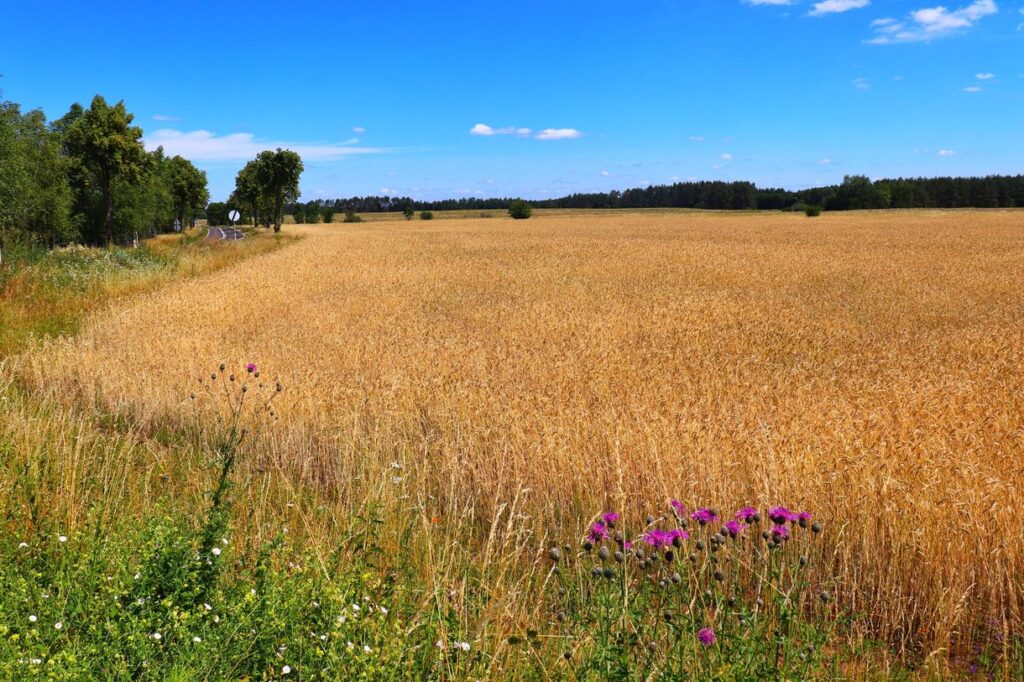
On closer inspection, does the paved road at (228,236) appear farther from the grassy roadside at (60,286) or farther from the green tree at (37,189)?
the grassy roadside at (60,286)

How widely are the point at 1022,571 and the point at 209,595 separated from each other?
4.58 meters

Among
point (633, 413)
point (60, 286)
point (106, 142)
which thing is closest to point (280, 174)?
point (106, 142)

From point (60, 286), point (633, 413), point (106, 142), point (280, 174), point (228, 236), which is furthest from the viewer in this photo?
point (280, 174)

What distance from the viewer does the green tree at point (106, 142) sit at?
1944 inches

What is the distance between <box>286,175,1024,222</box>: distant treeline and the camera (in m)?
117

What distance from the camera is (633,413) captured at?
6.87 m

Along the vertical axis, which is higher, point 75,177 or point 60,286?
point 75,177

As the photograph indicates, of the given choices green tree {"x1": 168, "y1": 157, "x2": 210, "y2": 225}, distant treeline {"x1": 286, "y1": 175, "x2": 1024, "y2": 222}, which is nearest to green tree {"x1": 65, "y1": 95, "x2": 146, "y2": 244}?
green tree {"x1": 168, "y1": 157, "x2": 210, "y2": 225}

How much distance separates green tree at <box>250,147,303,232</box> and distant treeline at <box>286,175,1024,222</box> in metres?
55.7

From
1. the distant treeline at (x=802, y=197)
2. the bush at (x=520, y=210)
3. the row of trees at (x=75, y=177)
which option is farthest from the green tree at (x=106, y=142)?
the distant treeline at (x=802, y=197)

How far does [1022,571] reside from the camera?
13.7 feet

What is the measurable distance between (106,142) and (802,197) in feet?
390

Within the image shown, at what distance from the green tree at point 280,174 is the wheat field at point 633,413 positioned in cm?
6143

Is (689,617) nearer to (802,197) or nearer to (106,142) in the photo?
(106,142)
